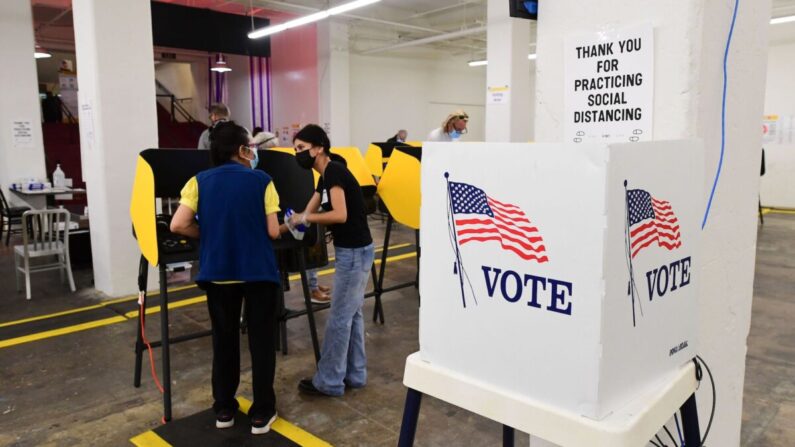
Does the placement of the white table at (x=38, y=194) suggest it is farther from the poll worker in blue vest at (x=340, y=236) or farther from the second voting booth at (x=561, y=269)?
the second voting booth at (x=561, y=269)

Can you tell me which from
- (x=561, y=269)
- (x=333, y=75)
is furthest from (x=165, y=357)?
(x=333, y=75)

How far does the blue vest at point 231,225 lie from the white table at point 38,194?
550cm

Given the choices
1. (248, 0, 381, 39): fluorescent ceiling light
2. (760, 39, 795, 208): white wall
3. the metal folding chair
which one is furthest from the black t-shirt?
(760, 39, 795, 208): white wall

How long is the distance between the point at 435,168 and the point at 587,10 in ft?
2.45

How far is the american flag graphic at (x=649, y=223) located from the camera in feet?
3.41

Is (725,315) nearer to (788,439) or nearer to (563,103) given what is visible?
(563,103)

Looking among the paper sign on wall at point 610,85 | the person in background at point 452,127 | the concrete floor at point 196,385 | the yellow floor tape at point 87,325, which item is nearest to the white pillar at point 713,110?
the paper sign on wall at point 610,85

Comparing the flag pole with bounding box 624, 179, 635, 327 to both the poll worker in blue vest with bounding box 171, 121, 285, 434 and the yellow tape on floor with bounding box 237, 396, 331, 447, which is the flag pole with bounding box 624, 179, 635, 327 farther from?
the yellow tape on floor with bounding box 237, 396, 331, 447

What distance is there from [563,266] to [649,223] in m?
0.22

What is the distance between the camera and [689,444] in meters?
1.30

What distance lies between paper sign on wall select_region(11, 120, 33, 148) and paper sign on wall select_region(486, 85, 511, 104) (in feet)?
21.9

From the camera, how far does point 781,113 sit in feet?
31.9

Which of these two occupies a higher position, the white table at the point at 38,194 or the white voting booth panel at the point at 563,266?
the white voting booth panel at the point at 563,266

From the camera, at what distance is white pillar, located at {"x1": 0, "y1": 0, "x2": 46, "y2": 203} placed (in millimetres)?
7414
